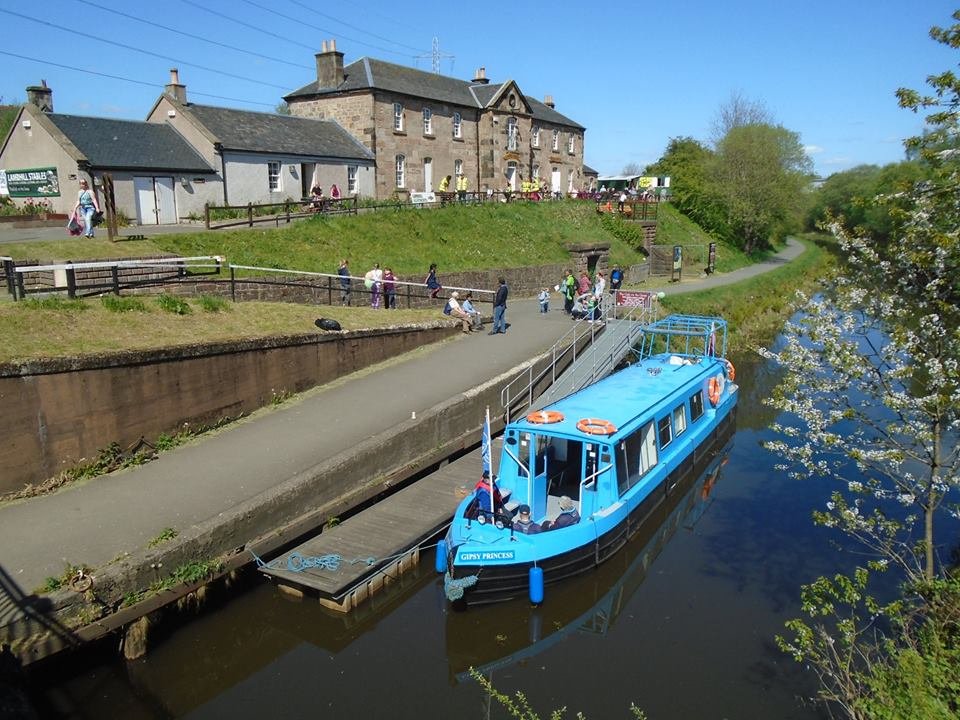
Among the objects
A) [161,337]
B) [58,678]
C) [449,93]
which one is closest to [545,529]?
[58,678]

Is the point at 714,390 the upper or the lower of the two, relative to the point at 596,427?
lower

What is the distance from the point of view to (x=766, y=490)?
47.2 feet

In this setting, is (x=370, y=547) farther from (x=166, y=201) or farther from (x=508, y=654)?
(x=166, y=201)

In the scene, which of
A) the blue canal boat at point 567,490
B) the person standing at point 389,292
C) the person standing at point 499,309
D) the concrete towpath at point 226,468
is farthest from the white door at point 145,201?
the blue canal boat at point 567,490

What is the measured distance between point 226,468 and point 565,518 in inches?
201

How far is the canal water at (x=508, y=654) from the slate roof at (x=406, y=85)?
2640cm

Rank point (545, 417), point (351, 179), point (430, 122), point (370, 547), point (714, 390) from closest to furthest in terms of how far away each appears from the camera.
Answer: point (370, 547) < point (545, 417) < point (714, 390) < point (351, 179) < point (430, 122)

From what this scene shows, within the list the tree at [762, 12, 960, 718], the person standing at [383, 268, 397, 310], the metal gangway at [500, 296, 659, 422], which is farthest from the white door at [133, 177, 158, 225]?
the tree at [762, 12, 960, 718]

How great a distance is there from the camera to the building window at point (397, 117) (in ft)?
109

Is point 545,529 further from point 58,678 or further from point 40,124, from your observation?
point 40,124

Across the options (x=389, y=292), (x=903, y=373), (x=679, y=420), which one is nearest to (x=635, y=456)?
(x=679, y=420)

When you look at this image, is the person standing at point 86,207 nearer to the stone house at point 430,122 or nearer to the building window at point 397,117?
the stone house at point 430,122

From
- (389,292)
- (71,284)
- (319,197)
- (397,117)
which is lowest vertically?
(389,292)

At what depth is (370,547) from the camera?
10.4 meters
